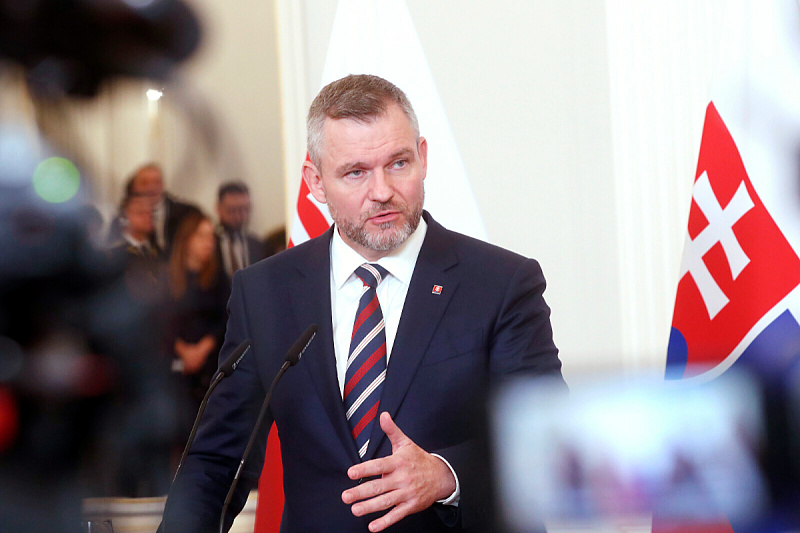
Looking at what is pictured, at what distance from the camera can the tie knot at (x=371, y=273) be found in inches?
57.6

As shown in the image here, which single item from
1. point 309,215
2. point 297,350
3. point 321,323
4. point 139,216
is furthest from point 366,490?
point 139,216

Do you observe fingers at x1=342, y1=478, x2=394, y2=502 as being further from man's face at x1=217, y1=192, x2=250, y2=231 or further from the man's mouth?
man's face at x1=217, y1=192, x2=250, y2=231

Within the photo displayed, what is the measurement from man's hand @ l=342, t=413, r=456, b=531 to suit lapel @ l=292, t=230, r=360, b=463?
0.76 ft

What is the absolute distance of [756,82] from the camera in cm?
209

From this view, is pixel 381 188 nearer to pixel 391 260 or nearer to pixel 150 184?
pixel 391 260

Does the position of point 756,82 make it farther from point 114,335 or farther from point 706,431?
point 114,335

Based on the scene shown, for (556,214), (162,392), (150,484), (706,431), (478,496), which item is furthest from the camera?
(556,214)

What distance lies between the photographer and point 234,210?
113 inches

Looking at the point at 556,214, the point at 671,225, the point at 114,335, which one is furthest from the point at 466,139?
the point at 114,335

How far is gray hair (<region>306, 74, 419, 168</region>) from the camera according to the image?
145 centimetres

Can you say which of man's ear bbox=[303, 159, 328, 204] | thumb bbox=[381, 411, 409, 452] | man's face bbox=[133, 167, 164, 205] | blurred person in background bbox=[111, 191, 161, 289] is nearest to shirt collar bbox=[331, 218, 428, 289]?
man's ear bbox=[303, 159, 328, 204]

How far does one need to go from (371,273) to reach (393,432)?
45 centimetres

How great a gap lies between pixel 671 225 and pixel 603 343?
0.48 metres

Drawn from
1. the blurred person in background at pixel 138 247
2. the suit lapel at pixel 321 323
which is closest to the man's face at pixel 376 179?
the suit lapel at pixel 321 323
